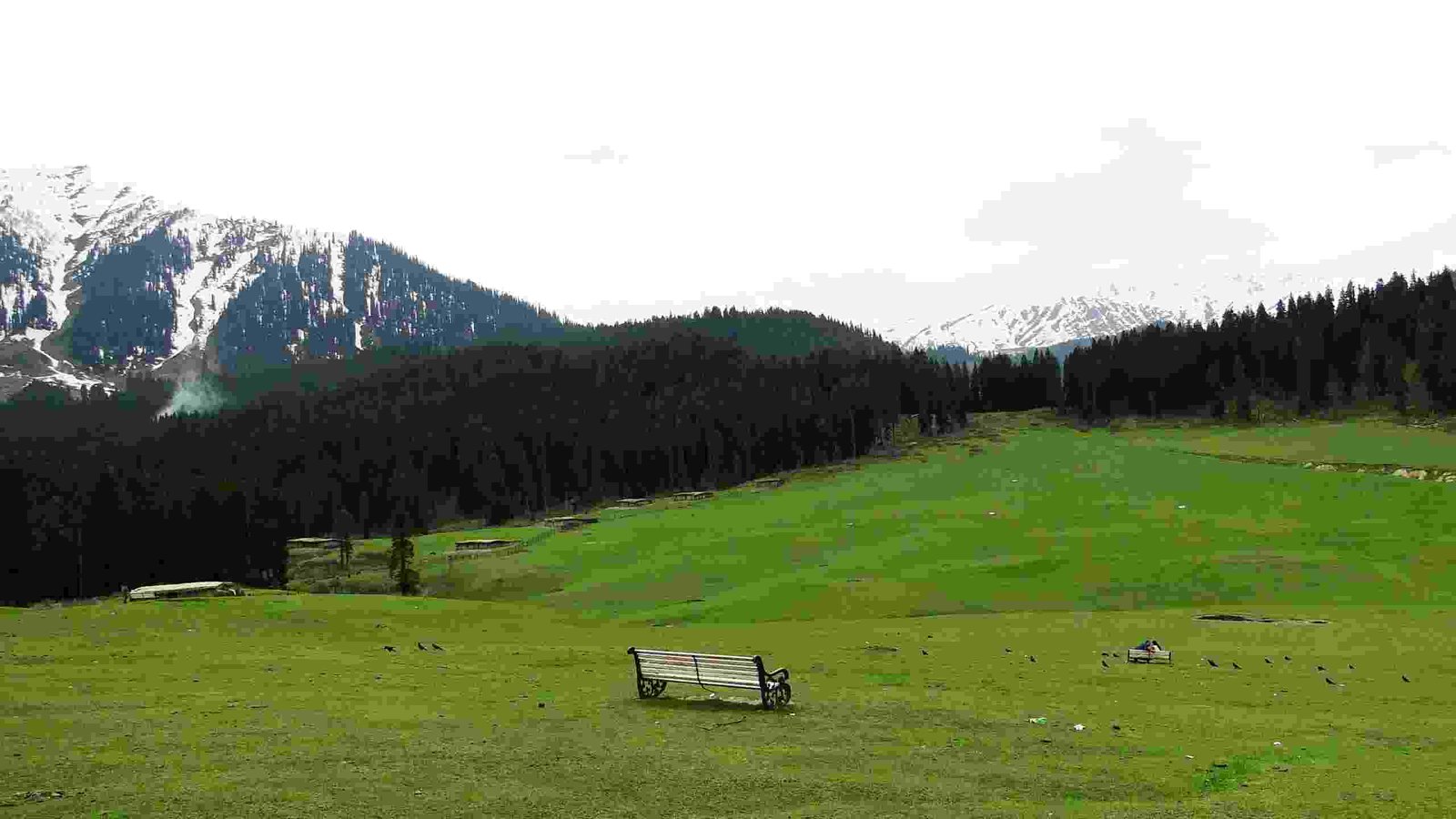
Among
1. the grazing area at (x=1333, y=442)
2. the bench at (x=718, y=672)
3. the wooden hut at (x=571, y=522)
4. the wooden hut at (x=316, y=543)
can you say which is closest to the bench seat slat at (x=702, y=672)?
the bench at (x=718, y=672)

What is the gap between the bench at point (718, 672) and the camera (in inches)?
863

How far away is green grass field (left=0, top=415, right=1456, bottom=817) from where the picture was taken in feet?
48.1

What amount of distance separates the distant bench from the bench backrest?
47.2ft

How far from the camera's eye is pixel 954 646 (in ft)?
112

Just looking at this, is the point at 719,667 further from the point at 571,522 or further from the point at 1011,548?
the point at 571,522

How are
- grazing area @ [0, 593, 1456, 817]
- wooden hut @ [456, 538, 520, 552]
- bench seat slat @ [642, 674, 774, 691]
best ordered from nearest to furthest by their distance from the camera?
grazing area @ [0, 593, 1456, 817] → bench seat slat @ [642, 674, 774, 691] → wooden hut @ [456, 538, 520, 552]

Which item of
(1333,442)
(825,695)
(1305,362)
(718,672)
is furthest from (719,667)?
(1305,362)

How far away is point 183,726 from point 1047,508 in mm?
79779

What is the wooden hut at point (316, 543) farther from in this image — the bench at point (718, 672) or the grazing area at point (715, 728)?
the bench at point (718, 672)

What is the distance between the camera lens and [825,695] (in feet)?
79.5

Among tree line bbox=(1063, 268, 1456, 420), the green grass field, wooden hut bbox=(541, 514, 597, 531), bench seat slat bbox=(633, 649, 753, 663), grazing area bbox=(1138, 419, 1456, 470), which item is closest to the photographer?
the green grass field

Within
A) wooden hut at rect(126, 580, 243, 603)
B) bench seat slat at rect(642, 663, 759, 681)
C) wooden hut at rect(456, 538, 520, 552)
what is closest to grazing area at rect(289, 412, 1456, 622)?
wooden hut at rect(456, 538, 520, 552)

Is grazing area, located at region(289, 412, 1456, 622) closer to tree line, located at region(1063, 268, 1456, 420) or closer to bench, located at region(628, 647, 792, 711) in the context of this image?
bench, located at region(628, 647, 792, 711)

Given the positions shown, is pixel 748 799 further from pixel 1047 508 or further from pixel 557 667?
pixel 1047 508
